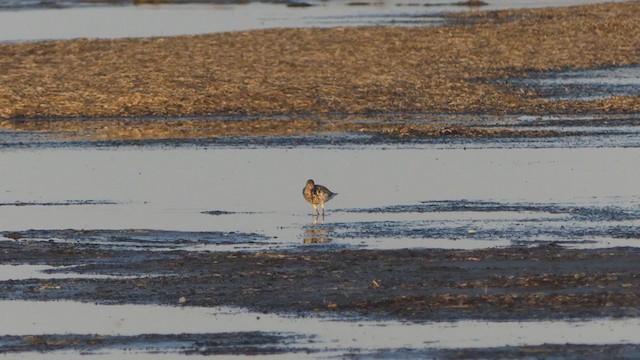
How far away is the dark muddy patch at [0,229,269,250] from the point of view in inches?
578

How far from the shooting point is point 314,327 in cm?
A: 1122

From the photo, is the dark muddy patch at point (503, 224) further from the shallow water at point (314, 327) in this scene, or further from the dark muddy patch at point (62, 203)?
the shallow water at point (314, 327)

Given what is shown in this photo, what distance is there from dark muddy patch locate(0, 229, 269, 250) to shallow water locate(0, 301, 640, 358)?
2.45 m

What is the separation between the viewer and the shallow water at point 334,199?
48.9 feet

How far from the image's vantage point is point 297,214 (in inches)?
651

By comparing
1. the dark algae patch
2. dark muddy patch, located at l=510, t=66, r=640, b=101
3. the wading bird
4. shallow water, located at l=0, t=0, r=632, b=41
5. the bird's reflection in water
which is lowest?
the dark algae patch

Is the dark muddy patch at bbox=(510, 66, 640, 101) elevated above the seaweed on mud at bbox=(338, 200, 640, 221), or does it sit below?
above

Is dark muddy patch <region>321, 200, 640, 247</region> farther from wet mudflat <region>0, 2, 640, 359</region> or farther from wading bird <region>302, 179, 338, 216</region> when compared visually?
wading bird <region>302, 179, 338, 216</region>

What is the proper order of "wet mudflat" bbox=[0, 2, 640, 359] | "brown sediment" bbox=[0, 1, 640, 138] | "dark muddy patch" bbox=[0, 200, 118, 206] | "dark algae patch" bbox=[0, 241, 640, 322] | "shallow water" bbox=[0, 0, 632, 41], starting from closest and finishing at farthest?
"wet mudflat" bbox=[0, 2, 640, 359] → "dark algae patch" bbox=[0, 241, 640, 322] → "dark muddy patch" bbox=[0, 200, 118, 206] → "brown sediment" bbox=[0, 1, 640, 138] → "shallow water" bbox=[0, 0, 632, 41]

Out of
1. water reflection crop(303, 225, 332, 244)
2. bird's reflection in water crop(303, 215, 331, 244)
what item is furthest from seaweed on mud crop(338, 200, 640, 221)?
water reflection crop(303, 225, 332, 244)

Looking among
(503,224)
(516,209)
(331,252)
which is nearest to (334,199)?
(516,209)

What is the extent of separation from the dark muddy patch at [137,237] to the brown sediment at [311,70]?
8.12 metres

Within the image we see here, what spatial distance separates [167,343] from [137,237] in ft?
14.0

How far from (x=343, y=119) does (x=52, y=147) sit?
462cm
